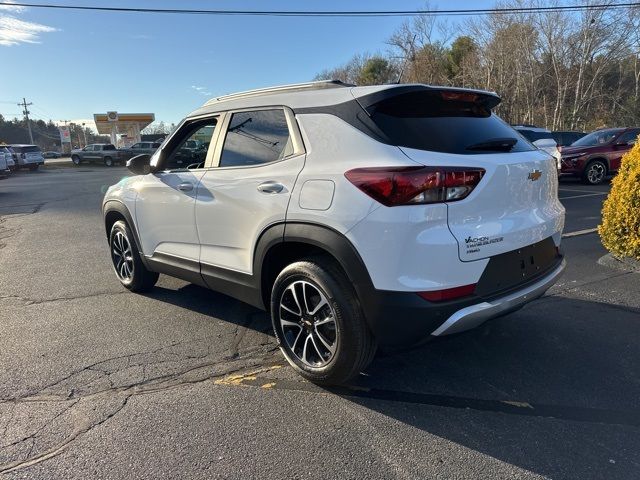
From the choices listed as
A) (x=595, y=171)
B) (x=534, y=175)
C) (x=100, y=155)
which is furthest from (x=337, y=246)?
(x=100, y=155)

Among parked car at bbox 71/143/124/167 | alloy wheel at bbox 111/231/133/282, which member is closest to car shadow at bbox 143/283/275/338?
alloy wheel at bbox 111/231/133/282

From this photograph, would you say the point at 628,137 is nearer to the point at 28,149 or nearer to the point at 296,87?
the point at 296,87

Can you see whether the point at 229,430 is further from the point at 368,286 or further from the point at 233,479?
the point at 368,286

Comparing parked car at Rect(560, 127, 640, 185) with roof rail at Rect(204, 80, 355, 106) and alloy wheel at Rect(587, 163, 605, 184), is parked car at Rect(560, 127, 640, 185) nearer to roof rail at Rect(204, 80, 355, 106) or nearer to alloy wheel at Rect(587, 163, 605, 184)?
alloy wheel at Rect(587, 163, 605, 184)

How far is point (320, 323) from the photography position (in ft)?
9.93

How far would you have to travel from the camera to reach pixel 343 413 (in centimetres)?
287

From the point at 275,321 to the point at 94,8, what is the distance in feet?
65.4

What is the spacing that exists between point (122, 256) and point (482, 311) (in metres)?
4.05

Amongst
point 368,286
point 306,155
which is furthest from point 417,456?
point 306,155

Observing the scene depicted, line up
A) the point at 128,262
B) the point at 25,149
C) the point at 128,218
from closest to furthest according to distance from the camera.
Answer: the point at 128,218 < the point at 128,262 < the point at 25,149

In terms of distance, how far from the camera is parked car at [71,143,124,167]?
38.0m

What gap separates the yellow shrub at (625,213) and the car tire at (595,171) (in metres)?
9.02

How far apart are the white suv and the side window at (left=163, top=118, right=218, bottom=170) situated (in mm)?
154

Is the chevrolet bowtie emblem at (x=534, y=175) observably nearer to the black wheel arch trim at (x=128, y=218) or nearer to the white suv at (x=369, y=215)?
the white suv at (x=369, y=215)
